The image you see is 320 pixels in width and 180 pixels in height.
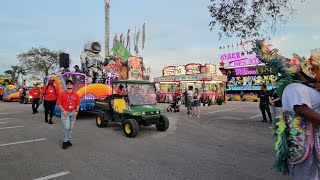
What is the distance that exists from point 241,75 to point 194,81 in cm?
1189

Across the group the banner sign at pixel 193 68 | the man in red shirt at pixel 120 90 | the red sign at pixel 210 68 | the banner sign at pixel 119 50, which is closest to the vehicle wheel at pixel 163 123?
the man in red shirt at pixel 120 90

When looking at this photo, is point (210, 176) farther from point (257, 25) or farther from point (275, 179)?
point (257, 25)

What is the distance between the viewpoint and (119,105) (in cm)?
848

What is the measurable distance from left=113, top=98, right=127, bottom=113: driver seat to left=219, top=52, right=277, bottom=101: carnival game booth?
26261 mm

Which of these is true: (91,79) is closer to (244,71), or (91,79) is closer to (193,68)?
(193,68)

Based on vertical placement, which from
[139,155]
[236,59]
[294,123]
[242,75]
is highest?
[236,59]

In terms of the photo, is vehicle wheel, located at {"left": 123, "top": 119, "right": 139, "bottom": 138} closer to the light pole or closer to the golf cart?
the golf cart

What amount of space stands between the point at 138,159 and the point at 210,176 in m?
1.68

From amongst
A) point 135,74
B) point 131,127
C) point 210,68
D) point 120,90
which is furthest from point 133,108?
point 135,74

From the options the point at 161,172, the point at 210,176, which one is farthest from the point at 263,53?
the point at 161,172

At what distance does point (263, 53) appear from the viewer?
2.83 meters

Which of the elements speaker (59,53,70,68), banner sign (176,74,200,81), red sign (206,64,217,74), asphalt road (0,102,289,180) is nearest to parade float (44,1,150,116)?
speaker (59,53,70,68)

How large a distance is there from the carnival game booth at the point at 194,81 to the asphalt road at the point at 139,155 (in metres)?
15.5

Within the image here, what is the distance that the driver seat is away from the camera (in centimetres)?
824
